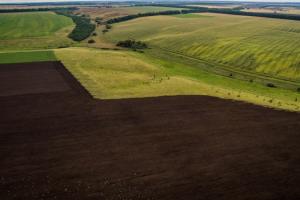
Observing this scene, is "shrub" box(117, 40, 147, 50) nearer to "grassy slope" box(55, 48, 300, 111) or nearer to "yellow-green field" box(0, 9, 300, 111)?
"yellow-green field" box(0, 9, 300, 111)

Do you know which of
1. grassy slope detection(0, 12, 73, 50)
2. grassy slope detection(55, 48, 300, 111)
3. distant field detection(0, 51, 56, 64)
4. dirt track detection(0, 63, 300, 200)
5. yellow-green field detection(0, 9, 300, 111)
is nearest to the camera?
dirt track detection(0, 63, 300, 200)

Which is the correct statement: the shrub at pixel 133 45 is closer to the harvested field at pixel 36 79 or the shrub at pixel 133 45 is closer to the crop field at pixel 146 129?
the crop field at pixel 146 129

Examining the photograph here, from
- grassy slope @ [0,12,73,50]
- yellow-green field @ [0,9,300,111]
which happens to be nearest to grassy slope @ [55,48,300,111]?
yellow-green field @ [0,9,300,111]

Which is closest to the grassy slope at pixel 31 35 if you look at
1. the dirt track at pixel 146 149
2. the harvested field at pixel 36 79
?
the harvested field at pixel 36 79

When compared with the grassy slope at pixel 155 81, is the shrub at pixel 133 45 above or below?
below

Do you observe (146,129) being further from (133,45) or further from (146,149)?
(133,45)

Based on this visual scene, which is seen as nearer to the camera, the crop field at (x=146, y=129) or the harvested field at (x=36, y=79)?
the crop field at (x=146, y=129)
